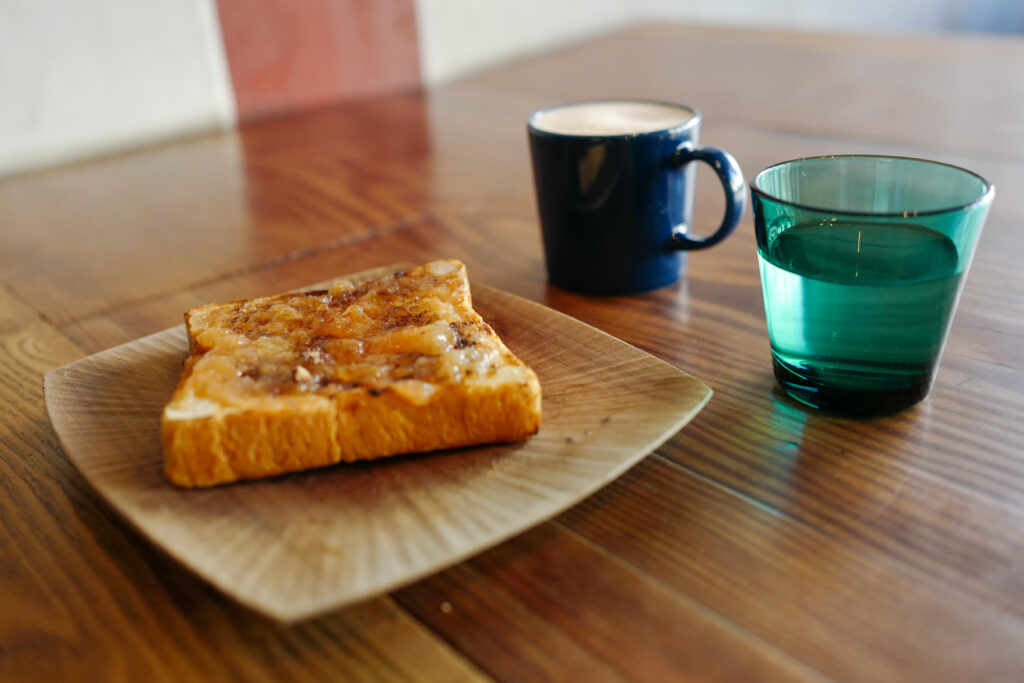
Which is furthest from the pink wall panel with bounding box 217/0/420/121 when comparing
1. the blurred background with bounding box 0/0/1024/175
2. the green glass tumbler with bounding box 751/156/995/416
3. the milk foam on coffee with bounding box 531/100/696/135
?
the green glass tumbler with bounding box 751/156/995/416

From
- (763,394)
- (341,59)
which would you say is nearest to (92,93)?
(341,59)

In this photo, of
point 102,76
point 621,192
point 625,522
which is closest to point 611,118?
point 621,192

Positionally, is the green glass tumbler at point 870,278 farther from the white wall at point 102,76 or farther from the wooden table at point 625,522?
the white wall at point 102,76

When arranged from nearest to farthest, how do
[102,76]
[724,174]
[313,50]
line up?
[724,174], [102,76], [313,50]

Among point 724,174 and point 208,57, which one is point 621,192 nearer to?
point 724,174

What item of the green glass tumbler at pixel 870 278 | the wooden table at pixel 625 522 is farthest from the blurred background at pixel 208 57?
the green glass tumbler at pixel 870 278

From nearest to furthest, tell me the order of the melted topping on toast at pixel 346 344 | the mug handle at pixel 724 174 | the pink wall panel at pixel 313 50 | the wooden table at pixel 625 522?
the wooden table at pixel 625 522, the melted topping on toast at pixel 346 344, the mug handle at pixel 724 174, the pink wall panel at pixel 313 50
